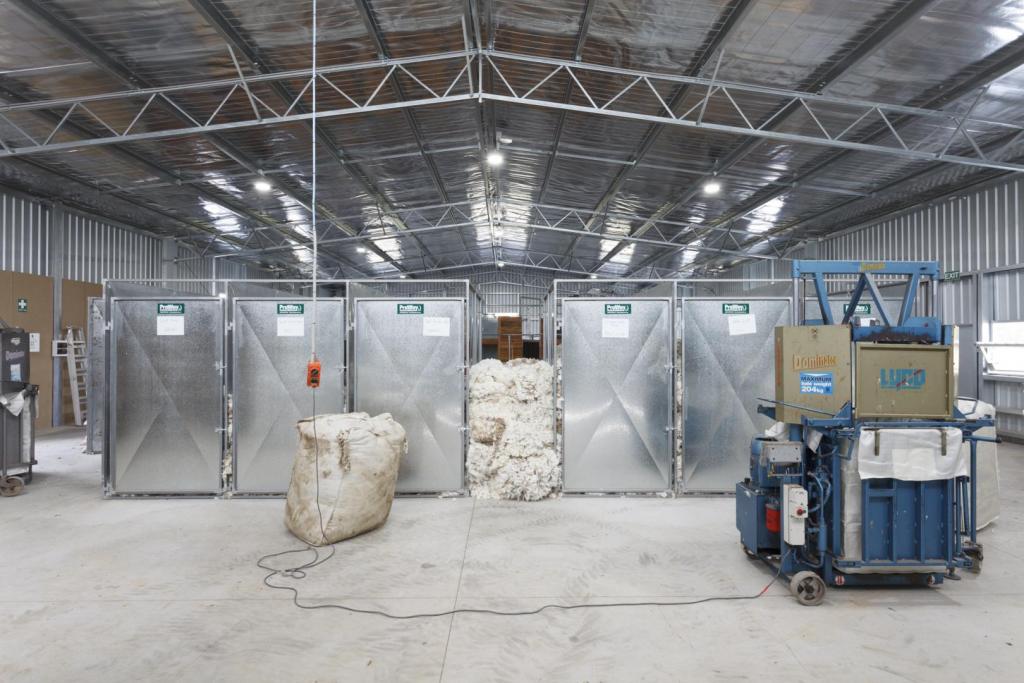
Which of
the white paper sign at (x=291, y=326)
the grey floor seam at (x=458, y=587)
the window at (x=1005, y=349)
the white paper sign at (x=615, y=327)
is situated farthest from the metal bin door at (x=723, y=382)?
the window at (x=1005, y=349)

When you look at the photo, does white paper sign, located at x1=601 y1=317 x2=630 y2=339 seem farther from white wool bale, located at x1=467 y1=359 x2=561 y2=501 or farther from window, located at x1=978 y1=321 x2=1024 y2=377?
window, located at x1=978 y1=321 x2=1024 y2=377

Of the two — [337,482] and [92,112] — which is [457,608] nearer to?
[337,482]

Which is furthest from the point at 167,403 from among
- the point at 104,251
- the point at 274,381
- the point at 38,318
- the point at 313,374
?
the point at 104,251

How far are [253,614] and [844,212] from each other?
1295 centimetres

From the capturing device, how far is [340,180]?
10.7 meters

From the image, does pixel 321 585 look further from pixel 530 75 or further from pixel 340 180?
pixel 340 180

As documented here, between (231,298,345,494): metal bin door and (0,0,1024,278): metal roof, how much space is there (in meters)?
2.81

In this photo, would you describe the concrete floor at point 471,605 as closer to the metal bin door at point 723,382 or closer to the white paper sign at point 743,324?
the metal bin door at point 723,382

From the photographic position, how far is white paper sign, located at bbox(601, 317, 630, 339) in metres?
5.61

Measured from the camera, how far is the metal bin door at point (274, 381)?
17.9 feet

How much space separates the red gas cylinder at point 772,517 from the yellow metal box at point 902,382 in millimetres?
825

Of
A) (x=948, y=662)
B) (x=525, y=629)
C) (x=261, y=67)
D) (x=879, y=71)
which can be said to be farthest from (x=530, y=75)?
(x=948, y=662)

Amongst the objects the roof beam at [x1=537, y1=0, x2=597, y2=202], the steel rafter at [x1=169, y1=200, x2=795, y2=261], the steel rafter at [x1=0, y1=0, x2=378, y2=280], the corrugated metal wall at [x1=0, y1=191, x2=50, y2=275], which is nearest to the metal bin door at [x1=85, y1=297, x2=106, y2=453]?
the steel rafter at [x1=0, y1=0, x2=378, y2=280]

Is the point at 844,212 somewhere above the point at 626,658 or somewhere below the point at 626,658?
above
